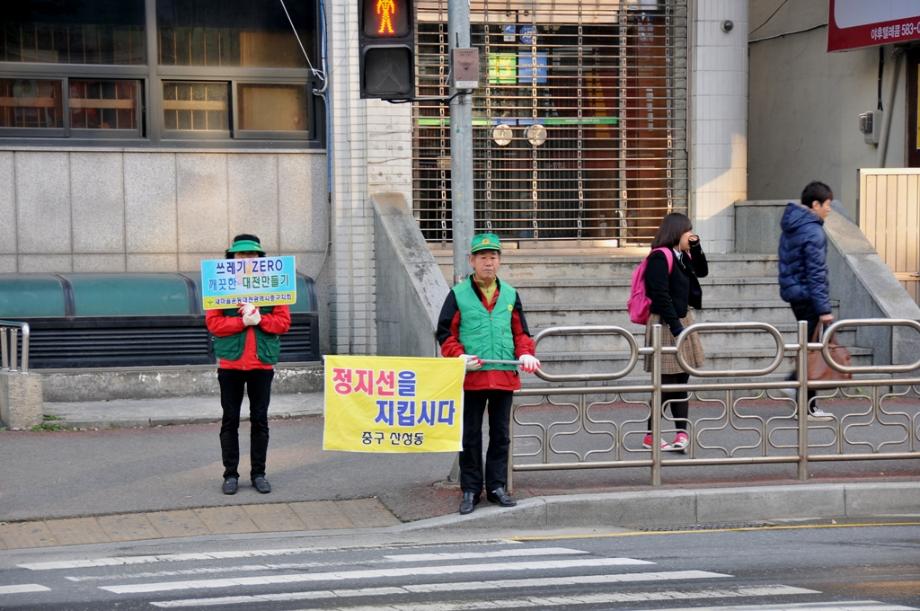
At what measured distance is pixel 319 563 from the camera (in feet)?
26.1

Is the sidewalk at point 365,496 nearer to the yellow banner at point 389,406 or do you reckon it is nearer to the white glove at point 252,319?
the yellow banner at point 389,406

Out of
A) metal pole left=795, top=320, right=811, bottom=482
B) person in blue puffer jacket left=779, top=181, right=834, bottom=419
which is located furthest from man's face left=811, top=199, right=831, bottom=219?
metal pole left=795, top=320, right=811, bottom=482

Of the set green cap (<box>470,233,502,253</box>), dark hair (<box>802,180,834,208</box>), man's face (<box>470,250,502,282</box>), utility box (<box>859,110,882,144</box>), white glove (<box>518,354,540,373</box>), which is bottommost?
white glove (<box>518,354,540,373</box>)

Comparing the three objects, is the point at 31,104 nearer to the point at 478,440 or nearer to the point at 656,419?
the point at 478,440

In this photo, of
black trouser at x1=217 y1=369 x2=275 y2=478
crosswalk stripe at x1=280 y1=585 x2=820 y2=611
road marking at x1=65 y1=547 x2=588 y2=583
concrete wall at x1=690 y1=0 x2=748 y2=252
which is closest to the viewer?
crosswalk stripe at x1=280 y1=585 x2=820 y2=611

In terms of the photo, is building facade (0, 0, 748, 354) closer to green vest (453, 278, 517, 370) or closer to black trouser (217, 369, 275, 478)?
black trouser (217, 369, 275, 478)

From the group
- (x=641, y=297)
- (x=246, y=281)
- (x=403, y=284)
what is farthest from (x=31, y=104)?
(x=641, y=297)

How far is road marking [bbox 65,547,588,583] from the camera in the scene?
766cm

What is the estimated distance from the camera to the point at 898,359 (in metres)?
14.1

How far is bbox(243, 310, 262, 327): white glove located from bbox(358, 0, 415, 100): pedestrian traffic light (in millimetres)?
1677

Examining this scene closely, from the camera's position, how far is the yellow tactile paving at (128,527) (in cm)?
887

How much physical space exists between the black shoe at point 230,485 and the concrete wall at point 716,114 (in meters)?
8.38

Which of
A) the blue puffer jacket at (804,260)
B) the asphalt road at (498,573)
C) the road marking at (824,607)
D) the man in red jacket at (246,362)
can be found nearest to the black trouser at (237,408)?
the man in red jacket at (246,362)

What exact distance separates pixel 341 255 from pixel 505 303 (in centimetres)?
655
